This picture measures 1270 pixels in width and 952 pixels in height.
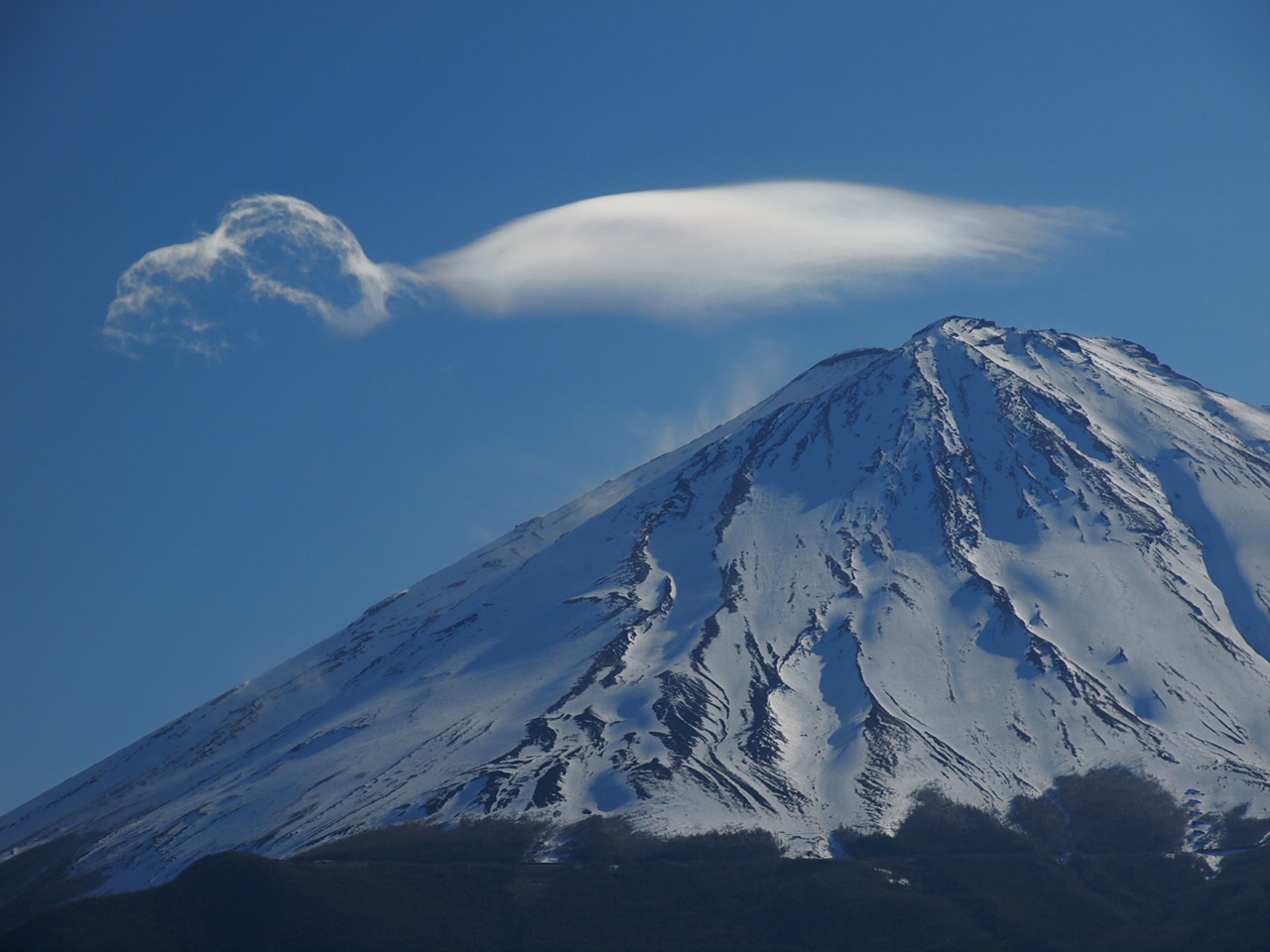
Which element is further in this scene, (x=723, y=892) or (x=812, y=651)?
(x=812, y=651)

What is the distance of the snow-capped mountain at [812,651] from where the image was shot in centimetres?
11612

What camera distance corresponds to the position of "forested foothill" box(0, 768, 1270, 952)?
91.2 meters

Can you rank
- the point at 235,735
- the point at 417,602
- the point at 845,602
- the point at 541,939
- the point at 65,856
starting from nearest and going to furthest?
the point at 541,939 → the point at 65,856 → the point at 845,602 → the point at 235,735 → the point at 417,602

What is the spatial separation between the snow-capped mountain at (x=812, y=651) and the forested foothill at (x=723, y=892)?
4346mm

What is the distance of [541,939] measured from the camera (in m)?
92.7

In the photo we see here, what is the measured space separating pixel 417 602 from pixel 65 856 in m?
60.0

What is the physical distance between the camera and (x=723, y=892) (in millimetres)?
97625

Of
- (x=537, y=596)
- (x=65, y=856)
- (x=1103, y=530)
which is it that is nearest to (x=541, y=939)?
(x=65, y=856)

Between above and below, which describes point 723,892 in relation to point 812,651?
below

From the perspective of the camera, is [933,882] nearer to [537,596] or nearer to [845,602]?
[845,602]

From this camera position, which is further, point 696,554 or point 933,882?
point 696,554

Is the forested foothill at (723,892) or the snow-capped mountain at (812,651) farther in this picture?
the snow-capped mountain at (812,651)

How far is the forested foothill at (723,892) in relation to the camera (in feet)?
299

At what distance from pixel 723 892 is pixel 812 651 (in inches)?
1709
